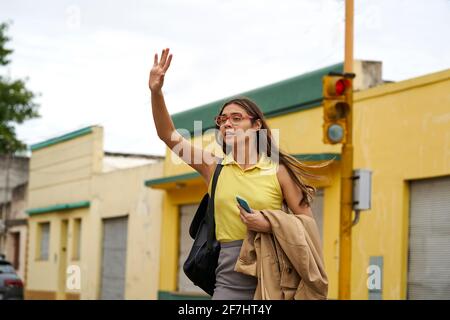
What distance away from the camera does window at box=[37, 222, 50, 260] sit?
104 feet

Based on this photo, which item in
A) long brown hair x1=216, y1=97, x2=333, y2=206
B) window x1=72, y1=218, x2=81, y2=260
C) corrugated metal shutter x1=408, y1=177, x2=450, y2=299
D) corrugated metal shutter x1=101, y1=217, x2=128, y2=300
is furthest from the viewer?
window x1=72, y1=218, x2=81, y2=260

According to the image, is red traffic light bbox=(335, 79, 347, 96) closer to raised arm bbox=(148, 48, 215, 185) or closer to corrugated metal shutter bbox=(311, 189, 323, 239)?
corrugated metal shutter bbox=(311, 189, 323, 239)

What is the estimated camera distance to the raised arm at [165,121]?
464cm

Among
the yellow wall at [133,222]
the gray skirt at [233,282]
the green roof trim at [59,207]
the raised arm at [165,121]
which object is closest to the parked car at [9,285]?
the yellow wall at [133,222]

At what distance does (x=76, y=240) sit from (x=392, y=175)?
1605cm

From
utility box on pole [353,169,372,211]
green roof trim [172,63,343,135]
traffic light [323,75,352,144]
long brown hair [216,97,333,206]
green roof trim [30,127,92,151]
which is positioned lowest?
long brown hair [216,97,333,206]

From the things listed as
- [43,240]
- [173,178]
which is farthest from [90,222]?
[173,178]

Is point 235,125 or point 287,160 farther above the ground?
point 235,125

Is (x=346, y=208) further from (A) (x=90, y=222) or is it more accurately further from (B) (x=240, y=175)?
(A) (x=90, y=222)

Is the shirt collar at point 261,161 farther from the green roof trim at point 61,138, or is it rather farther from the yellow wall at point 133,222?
the green roof trim at point 61,138

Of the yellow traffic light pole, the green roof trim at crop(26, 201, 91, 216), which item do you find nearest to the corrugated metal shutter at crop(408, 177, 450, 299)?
the yellow traffic light pole

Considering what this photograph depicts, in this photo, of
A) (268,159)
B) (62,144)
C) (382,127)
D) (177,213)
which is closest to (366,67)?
(382,127)

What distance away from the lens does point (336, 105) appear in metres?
11.9
